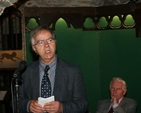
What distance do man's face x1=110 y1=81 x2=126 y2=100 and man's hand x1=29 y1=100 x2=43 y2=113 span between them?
7.17 ft

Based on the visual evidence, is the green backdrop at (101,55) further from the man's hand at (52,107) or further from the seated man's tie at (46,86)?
the man's hand at (52,107)

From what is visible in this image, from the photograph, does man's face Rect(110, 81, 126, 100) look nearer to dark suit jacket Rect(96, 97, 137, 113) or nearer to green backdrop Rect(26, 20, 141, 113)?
dark suit jacket Rect(96, 97, 137, 113)

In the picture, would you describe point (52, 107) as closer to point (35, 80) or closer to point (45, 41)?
point (35, 80)

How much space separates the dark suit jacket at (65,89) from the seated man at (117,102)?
6.02ft

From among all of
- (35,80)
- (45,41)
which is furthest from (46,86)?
(45,41)

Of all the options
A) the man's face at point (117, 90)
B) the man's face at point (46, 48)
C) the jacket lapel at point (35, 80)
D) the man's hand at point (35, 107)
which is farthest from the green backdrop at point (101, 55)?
the man's hand at point (35, 107)

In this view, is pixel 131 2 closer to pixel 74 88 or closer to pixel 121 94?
pixel 121 94

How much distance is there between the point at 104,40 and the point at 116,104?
4.78ft

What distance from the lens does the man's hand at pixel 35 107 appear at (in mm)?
2791

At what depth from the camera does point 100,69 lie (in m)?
5.95

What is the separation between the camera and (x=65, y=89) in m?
2.94

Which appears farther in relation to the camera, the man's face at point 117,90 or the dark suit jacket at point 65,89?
the man's face at point 117,90

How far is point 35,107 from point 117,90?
88.4 inches

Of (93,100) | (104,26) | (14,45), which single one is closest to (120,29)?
(104,26)
